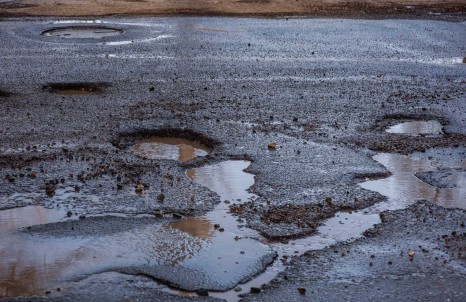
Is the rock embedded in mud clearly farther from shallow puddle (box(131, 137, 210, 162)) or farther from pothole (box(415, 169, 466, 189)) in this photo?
pothole (box(415, 169, 466, 189))

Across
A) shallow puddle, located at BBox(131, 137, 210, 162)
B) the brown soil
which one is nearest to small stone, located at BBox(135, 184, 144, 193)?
shallow puddle, located at BBox(131, 137, 210, 162)

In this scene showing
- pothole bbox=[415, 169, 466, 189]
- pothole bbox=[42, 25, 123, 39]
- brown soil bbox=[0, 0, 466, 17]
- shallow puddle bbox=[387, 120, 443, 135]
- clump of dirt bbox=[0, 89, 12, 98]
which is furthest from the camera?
brown soil bbox=[0, 0, 466, 17]

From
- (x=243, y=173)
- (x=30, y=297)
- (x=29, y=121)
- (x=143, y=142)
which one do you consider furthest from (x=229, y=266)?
(x=29, y=121)

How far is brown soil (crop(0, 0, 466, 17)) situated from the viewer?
17359 mm

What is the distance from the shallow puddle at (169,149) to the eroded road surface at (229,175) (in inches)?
1.3

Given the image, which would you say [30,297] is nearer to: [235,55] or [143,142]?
[143,142]

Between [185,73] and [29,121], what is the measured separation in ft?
10.9

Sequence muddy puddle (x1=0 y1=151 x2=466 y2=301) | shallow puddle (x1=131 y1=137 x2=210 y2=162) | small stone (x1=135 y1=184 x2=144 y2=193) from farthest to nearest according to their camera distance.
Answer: shallow puddle (x1=131 y1=137 x2=210 y2=162) → small stone (x1=135 y1=184 x2=144 y2=193) → muddy puddle (x1=0 y1=151 x2=466 y2=301)

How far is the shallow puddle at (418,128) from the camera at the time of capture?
8.60m

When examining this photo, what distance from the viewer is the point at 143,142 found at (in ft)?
26.2

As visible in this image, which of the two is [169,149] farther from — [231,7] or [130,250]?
[231,7]

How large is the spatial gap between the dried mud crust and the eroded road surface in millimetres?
16

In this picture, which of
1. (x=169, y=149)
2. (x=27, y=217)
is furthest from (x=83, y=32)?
(x=27, y=217)

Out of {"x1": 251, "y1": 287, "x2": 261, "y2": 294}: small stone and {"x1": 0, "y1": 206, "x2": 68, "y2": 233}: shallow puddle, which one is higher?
{"x1": 0, "y1": 206, "x2": 68, "y2": 233}: shallow puddle
